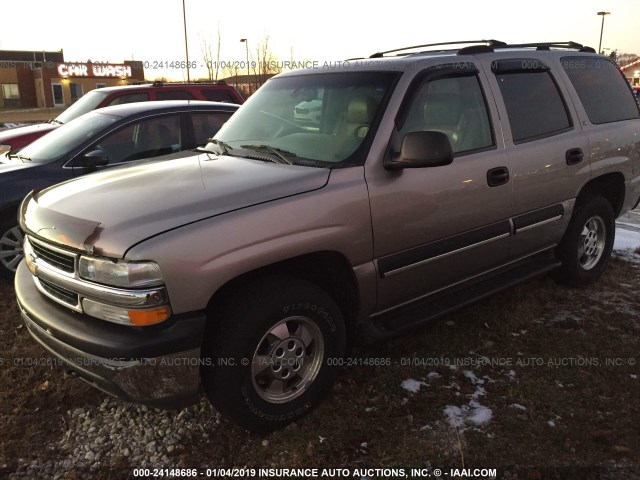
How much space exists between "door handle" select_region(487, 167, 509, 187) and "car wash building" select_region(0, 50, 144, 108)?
159ft

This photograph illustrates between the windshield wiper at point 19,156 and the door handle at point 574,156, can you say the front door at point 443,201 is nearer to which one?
the door handle at point 574,156

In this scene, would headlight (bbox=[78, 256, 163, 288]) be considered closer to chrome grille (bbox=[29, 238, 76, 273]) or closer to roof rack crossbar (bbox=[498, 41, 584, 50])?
chrome grille (bbox=[29, 238, 76, 273])

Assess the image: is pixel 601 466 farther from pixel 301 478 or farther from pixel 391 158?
pixel 391 158

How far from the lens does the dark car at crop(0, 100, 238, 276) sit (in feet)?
16.1

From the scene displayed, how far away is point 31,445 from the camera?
280cm

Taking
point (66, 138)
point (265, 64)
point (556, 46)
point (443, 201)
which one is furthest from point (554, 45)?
point (265, 64)

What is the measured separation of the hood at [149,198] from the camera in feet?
7.88

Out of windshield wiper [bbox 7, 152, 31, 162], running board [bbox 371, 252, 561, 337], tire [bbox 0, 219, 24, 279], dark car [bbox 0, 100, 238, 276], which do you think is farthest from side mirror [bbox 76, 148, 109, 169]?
running board [bbox 371, 252, 561, 337]

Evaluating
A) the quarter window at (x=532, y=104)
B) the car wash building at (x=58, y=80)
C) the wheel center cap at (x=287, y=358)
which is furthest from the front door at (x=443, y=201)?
the car wash building at (x=58, y=80)

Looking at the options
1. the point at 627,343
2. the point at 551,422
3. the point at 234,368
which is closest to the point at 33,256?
the point at 234,368

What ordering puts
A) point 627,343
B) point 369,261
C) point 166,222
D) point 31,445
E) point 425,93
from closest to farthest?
point 166,222
point 31,445
point 369,261
point 425,93
point 627,343

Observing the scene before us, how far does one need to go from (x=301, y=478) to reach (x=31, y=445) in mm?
1437

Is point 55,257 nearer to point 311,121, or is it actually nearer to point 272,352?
point 272,352

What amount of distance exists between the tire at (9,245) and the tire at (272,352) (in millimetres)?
3271
